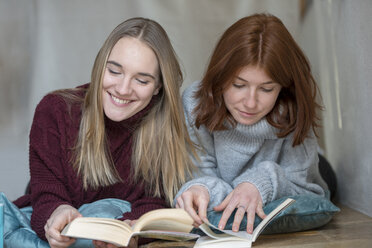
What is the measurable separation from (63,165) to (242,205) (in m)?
0.68

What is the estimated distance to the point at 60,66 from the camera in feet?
9.15

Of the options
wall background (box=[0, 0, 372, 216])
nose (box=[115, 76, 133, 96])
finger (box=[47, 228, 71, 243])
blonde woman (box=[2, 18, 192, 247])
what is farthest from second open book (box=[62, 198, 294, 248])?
wall background (box=[0, 0, 372, 216])

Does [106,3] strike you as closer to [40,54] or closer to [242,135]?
[40,54]

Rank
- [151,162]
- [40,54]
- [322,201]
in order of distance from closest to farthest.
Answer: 1. [322,201]
2. [151,162]
3. [40,54]

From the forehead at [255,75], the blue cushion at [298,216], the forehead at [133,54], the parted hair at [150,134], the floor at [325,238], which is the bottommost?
the floor at [325,238]

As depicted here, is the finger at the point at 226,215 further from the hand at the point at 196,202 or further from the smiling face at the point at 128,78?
the smiling face at the point at 128,78

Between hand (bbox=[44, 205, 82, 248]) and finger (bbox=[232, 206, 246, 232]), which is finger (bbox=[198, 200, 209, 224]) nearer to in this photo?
finger (bbox=[232, 206, 246, 232])

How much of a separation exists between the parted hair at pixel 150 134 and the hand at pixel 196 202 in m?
0.17

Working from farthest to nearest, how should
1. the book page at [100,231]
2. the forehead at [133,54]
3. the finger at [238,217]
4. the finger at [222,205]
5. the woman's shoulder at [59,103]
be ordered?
the woman's shoulder at [59,103] → the forehead at [133,54] → the finger at [222,205] → the finger at [238,217] → the book page at [100,231]

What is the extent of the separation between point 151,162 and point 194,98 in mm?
309

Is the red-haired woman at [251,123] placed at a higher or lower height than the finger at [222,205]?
higher

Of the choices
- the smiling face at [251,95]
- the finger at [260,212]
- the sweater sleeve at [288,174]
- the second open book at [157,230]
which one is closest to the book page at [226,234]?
the second open book at [157,230]

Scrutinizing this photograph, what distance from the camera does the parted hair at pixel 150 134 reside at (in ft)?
5.98

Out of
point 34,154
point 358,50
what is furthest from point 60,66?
point 358,50
